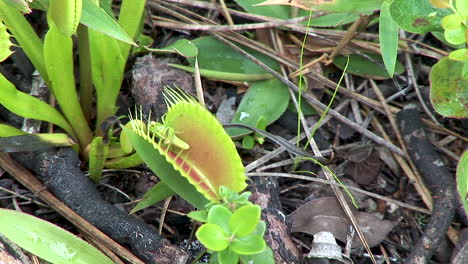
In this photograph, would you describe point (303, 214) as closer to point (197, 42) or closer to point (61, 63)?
point (197, 42)

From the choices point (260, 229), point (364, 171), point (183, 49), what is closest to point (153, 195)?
point (260, 229)

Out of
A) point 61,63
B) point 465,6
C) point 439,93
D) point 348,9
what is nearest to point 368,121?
point 439,93

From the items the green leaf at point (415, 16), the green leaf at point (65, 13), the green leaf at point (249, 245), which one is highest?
the green leaf at point (65, 13)

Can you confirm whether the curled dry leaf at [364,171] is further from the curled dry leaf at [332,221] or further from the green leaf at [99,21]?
the green leaf at [99,21]

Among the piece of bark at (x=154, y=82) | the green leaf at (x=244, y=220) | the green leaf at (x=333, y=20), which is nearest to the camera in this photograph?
the green leaf at (x=244, y=220)

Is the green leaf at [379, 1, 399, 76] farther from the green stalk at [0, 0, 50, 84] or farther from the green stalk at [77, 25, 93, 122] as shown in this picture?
the green stalk at [0, 0, 50, 84]

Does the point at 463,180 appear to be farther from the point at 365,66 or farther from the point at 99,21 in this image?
the point at 99,21

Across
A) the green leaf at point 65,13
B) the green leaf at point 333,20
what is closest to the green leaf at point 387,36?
the green leaf at point 333,20
